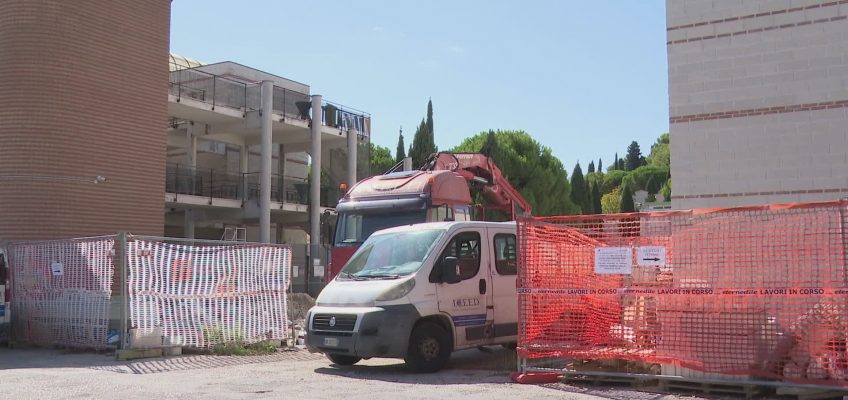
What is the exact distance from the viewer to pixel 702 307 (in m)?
8.41

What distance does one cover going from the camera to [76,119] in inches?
742

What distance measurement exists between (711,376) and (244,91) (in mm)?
21623

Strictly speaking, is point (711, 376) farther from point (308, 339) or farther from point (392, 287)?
point (308, 339)

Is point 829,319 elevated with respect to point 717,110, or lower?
lower

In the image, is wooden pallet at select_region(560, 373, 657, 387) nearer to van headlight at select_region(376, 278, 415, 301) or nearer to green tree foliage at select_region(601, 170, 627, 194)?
van headlight at select_region(376, 278, 415, 301)

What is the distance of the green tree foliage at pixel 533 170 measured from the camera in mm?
53750

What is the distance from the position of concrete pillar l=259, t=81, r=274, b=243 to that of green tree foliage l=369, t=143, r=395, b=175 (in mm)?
38725

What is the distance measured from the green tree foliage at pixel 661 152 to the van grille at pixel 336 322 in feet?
362

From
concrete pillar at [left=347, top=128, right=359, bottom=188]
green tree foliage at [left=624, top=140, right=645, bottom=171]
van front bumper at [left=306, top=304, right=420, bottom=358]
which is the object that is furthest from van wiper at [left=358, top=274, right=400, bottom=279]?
green tree foliage at [left=624, top=140, right=645, bottom=171]

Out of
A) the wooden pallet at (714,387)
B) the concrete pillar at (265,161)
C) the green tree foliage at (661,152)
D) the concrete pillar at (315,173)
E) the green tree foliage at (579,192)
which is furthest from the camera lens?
the green tree foliage at (661,152)

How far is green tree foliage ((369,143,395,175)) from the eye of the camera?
67438 mm

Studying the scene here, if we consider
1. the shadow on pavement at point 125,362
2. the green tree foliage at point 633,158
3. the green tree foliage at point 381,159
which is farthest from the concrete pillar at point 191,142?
the green tree foliage at point 633,158

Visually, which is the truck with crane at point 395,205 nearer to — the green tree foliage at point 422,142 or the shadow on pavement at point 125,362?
the shadow on pavement at point 125,362

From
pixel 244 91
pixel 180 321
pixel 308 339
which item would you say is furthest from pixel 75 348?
pixel 244 91
